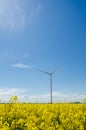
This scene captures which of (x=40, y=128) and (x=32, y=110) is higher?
(x=32, y=110)

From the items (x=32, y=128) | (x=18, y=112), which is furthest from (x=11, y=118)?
(x=32, y=128)

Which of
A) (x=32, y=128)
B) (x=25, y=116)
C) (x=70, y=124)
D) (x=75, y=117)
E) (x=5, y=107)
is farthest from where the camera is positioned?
(x=5, y=107)

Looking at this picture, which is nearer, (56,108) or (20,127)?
(20,127)

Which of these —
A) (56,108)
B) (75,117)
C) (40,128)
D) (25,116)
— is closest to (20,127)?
(25,116)

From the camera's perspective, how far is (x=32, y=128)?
24.8 feet

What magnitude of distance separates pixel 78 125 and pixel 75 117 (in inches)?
41.1

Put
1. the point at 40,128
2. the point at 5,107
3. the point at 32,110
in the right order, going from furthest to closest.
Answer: the point at 32,110 → the point at 5,107 → the point at 40,128

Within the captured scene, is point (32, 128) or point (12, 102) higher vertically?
point (12, 102)

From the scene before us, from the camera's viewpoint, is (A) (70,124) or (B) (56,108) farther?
(B) (56,108)

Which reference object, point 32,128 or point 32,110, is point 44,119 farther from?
point 32,110

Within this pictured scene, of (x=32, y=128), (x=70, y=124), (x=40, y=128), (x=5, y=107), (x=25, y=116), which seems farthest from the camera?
(x=5, y=107)

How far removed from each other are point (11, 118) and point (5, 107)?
1.11 metres

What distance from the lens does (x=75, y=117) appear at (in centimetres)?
1159

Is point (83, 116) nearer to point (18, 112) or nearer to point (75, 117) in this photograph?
point (75, 117)
